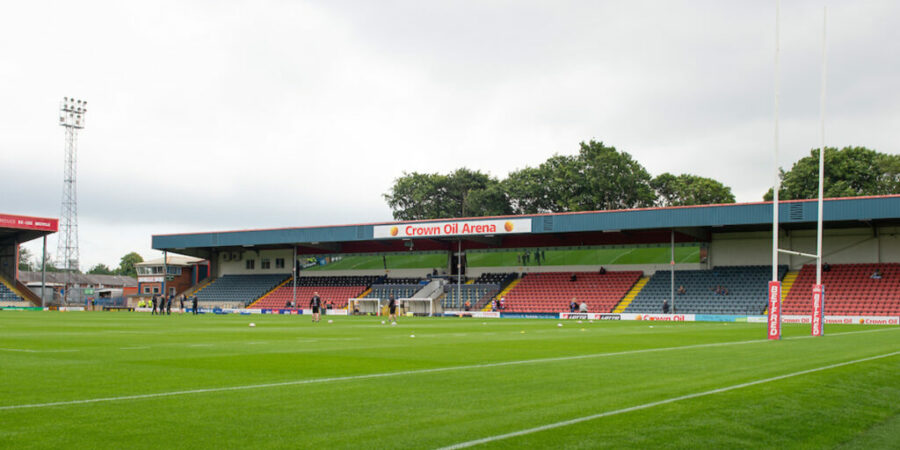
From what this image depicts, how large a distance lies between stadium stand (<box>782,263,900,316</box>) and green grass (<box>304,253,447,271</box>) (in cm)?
3094

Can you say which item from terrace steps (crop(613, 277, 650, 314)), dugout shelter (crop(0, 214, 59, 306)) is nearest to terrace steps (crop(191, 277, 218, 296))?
dugout shelter (crop(0, 214, 59, 306))

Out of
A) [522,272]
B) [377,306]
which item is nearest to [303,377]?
[377,306]

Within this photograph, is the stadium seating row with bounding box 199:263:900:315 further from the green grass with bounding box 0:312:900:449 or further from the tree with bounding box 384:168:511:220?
the green grass with bounding box 0:312:900:449

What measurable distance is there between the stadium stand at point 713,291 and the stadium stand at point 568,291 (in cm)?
208

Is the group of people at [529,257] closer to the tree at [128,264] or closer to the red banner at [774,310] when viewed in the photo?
the red banner at [774,310]

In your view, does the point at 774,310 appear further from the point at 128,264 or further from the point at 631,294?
the point at 128,264

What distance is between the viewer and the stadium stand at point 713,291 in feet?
166

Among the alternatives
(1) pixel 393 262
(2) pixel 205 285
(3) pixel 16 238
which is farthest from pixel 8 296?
(1) pixel 393 262

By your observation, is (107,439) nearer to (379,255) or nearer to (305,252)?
(379,255)

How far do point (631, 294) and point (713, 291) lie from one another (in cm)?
586

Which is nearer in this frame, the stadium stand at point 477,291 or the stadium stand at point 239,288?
the stadium stand at point 477,291

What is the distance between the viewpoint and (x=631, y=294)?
185 feet

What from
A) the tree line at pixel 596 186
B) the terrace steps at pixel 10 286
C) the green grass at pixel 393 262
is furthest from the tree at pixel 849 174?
the terrace steps at pixel 10 286

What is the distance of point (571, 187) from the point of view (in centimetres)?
8569
